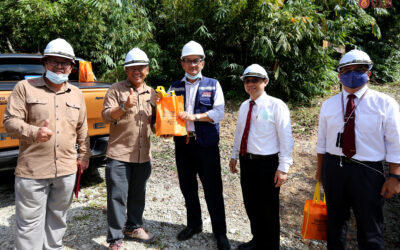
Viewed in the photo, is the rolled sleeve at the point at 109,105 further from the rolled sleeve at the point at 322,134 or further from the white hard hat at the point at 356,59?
the white hard hat at the point at 356,59

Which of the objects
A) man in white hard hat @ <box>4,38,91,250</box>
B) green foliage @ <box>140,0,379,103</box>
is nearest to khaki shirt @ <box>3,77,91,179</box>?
man in white hard hat @ <box>4,38,91,250</box>

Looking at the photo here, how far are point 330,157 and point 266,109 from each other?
702mm

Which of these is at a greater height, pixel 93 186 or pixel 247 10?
pixel 247 10

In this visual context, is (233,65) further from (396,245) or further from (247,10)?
→ (396,245)

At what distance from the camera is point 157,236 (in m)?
3.15

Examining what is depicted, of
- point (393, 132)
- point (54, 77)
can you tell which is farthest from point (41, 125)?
point (393, 132)

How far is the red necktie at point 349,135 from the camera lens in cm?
212

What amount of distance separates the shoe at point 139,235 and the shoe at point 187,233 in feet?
1.08

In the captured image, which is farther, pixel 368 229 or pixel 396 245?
pixel 396 245

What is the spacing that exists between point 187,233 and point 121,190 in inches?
37.7

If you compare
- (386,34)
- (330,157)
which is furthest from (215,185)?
(386,34)

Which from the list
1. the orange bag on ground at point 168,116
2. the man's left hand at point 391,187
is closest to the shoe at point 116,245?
the orange bag on ground at point 168,116

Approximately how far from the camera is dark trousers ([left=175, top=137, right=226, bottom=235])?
286cm

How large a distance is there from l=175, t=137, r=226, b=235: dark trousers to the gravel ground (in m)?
0.32
